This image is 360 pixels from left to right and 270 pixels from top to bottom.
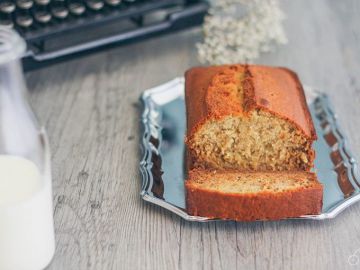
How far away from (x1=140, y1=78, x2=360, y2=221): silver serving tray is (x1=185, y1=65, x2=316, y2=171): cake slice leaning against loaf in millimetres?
117

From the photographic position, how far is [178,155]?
2.74 metres

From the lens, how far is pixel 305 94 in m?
3.04

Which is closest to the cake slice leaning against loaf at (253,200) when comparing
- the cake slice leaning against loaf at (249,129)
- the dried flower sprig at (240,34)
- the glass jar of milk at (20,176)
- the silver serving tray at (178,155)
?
the silver serving tray at (178,155)

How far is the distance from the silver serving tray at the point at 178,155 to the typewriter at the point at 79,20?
341 mm

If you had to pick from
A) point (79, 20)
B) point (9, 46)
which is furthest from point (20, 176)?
point (79, 20)

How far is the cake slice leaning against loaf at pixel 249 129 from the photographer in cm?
250

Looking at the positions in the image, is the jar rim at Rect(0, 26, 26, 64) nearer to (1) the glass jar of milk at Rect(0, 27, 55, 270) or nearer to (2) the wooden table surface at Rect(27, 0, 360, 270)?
(1) the glass jar of milk at Rect(0, 27, 55, 270)

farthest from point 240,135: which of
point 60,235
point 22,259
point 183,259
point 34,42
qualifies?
point 34,42

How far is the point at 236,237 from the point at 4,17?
1417mm

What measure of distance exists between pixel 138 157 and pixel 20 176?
729 millimetres

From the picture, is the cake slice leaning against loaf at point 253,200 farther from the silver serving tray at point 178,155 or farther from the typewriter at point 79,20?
the typewriter at point 79,20

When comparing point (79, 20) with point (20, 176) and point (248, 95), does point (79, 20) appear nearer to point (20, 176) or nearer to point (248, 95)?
point (248, 95)

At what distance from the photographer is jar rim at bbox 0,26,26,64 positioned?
199 centimetres

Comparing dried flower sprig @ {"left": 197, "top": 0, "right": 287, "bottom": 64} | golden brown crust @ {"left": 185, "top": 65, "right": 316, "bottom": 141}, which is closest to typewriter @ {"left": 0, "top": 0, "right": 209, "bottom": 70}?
dried flower sprig @ {"left": 197, "top": 0, "right": 287, "bottom": 64}
